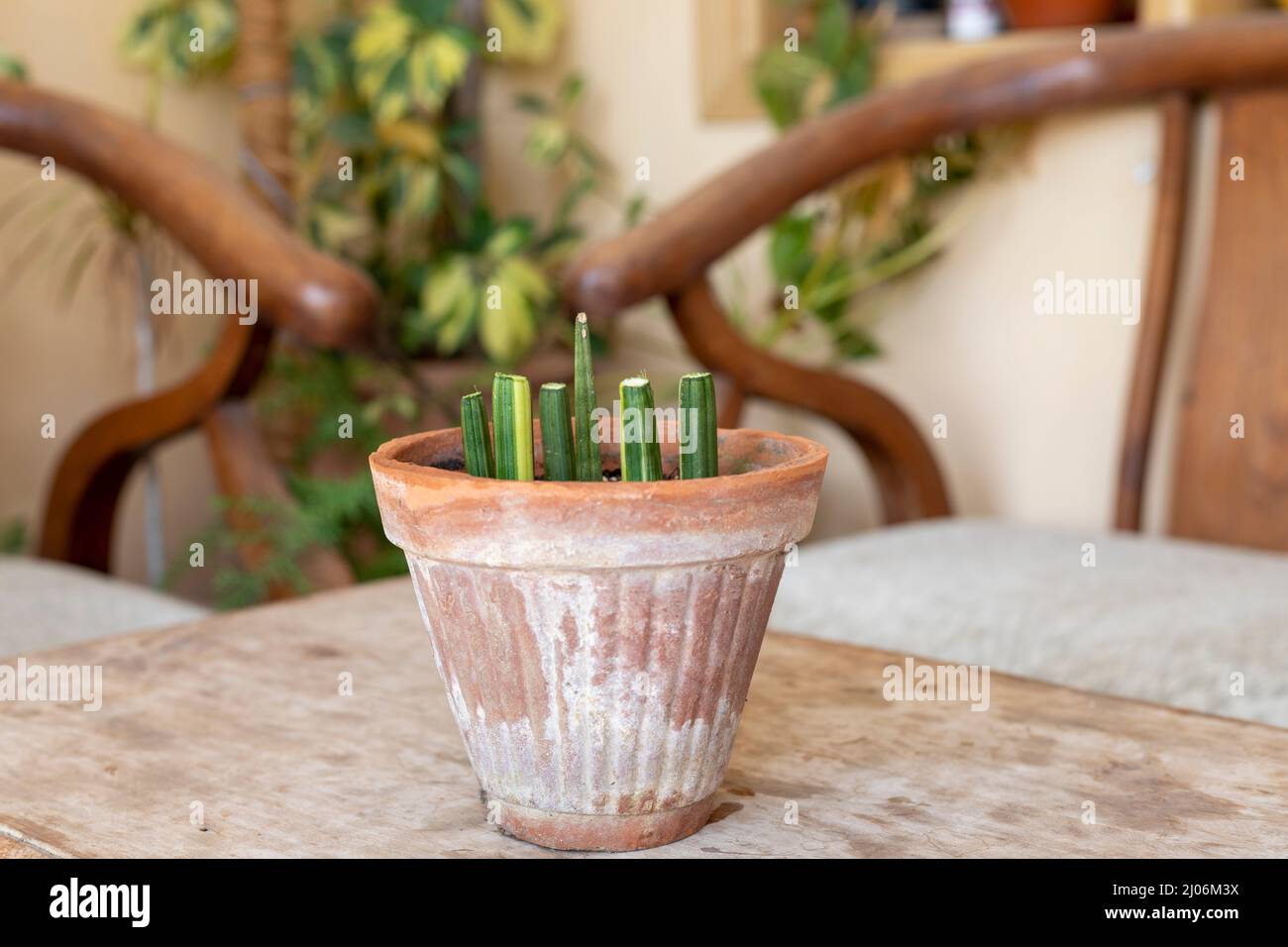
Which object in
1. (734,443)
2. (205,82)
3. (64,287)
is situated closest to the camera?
(734,443)

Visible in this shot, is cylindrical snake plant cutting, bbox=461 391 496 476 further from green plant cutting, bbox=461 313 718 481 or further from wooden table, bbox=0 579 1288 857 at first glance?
wooden table, bbox=0 579 1288 857

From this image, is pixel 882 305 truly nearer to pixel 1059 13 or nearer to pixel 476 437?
pixel 1059 13

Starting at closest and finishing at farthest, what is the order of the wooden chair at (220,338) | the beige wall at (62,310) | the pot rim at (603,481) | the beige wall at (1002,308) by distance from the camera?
the pot rim at (603,481) < the wooden chair at (220,338) < the beige wall at (1002,308) < the beige wall at (62,310)

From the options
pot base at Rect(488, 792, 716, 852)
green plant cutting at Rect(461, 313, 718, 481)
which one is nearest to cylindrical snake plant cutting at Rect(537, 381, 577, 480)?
green plant cutting at Rect(461, 313, 718, 481)

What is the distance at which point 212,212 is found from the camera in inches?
55.2

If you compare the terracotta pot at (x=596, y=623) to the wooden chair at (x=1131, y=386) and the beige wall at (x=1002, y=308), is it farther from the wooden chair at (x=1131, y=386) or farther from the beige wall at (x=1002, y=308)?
the beige wall at (x=1002, y=308)

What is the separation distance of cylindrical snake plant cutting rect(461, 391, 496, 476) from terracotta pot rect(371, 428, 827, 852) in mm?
31

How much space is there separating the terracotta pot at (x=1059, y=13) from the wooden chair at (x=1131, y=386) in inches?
13.7

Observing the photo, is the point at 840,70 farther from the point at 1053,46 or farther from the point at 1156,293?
the point at 1156,293

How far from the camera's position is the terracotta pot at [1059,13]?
6.46 ft

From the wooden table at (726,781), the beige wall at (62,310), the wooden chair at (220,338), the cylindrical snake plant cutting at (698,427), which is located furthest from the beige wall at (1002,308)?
the cylindrical snake plant cutting at (698,427)

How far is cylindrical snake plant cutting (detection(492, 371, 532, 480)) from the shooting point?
56 cm

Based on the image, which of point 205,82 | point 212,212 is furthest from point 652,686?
point 205,82

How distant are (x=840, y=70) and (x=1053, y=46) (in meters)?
0.46
